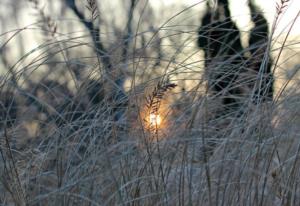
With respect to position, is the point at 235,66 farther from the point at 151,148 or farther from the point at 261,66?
the point at 151,148

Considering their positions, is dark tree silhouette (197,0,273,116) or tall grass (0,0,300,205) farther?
dark tree silhouette (197,0,273,116)

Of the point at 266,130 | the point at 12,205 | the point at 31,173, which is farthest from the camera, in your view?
the point at 31,173

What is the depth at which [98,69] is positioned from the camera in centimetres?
242

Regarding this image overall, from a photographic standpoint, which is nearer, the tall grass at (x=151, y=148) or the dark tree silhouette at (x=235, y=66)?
the tall grass at (x=151, y=148)

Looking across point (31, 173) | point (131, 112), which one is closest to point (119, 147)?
point (131, 112)

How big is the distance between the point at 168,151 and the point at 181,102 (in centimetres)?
29

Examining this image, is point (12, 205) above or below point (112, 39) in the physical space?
below

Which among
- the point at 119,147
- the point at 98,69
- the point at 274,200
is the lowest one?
the point at 274,200

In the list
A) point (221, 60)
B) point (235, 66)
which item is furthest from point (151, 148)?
point (221, 60)

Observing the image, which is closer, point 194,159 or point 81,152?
point 194,159

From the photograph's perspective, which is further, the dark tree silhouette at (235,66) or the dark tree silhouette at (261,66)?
the dark tree silhouette at (235,66)

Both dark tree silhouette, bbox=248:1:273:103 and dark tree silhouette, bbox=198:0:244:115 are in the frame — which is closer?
dark tree silhouette, bbox=248:1:273:103

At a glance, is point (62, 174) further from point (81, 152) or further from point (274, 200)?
point (274, 200)

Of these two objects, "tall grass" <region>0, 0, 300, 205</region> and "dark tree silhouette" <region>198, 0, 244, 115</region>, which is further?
"dark tree silhouette" <region>198, 0, 244, 115</region>
